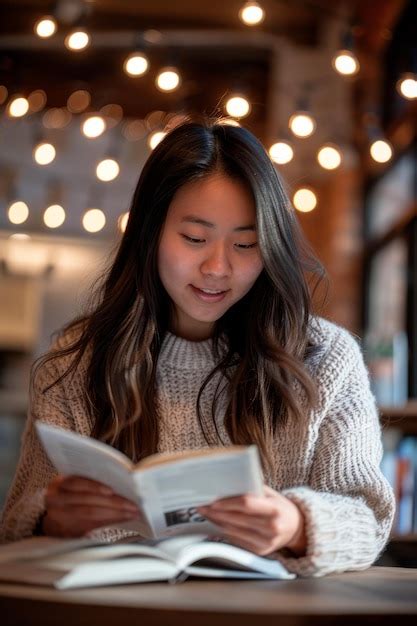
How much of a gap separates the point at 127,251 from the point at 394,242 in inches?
168

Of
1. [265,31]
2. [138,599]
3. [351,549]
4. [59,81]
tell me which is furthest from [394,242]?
[138,599]

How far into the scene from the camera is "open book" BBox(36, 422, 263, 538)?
1.17 m

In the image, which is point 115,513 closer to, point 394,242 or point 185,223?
point 185,223

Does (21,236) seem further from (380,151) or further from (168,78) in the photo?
(380,151)

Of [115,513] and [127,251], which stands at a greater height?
[127,251]

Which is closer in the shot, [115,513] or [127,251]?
[115,513]

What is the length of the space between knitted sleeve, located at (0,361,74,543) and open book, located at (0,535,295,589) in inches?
8.1

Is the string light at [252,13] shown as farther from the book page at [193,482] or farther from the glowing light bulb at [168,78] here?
the book page at [193,482]

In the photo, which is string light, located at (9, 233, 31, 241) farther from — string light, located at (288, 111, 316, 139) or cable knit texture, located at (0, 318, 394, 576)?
cable knit texture, located at (0, 318, 394, 576)

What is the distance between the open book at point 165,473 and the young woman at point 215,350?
0.99 ft

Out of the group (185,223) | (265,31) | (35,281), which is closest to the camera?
(185,223)

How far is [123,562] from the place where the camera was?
1.18 metres

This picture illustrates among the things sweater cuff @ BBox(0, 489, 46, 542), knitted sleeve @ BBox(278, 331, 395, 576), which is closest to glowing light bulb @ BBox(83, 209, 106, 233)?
knitted sleeve @ BBox(278, 331, 395, 576)

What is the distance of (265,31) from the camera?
7.07 m
